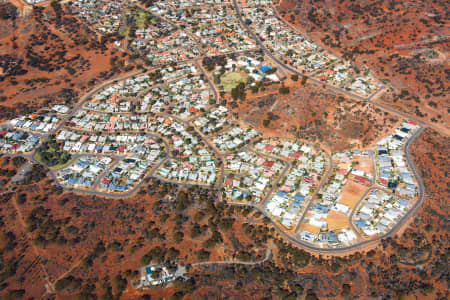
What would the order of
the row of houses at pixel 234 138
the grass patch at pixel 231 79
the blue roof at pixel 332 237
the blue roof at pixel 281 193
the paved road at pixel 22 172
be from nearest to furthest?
1. the blue roof at pixel 332 237
2. the blue roof at pixel 281 193
3. the paved road at pixel 22 172
4. the row of houses at pixel 234 138
5. the grass patch at pixel 231 79

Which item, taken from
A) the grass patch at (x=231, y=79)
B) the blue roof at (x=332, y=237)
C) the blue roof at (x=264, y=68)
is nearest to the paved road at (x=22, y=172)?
the grass patch at (x=231, y=79)

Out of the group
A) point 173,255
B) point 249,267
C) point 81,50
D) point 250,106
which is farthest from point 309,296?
point 81,50

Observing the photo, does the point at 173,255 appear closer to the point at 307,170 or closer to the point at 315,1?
the point at 307,170

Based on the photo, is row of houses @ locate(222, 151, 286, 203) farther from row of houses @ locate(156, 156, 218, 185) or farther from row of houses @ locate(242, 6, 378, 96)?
row of houses @ locate(242, 6, 378, 96)

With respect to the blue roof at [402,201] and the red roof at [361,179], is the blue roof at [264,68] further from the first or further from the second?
the blue roof at [402,201]

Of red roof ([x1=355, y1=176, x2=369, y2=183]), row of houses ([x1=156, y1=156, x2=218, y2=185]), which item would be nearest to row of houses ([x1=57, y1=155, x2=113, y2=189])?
row of houses ([x1=156, y1=156, x2=218, y2=185])

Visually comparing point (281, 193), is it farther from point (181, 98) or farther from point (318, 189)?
point (181, 98)

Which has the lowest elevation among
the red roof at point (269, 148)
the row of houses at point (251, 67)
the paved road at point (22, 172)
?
the paved road at point (22, 172)
